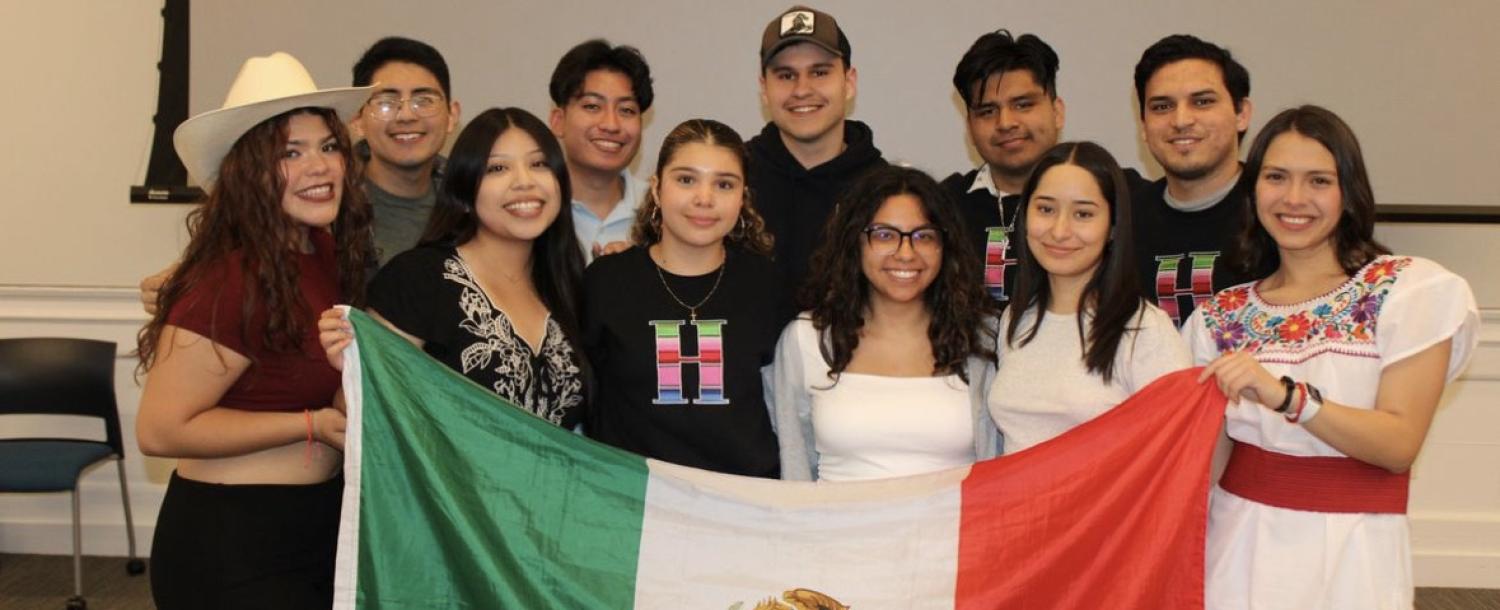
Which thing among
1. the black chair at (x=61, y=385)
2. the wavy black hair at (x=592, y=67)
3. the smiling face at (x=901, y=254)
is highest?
the wavy black hair at (x=592, y=67)

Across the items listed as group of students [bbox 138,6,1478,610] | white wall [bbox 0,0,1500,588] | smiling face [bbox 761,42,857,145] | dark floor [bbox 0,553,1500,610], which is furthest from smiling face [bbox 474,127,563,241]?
dark floor [bbox 0,553,1500,610]

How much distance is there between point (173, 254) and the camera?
5.45 meters

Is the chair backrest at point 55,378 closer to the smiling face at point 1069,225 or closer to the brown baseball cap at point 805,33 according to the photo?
the brown baseball cap at point 805,33

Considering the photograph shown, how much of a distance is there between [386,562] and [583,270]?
91cm

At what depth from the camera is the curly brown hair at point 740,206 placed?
10.2 ft

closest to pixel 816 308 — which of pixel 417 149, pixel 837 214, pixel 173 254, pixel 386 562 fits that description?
pixel 837 214

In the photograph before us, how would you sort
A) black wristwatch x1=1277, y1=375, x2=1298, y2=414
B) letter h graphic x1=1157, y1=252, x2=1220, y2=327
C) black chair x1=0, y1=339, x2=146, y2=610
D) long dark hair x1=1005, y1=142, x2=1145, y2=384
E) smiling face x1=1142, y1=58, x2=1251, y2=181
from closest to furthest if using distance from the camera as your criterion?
1. black wristwatch x1=1277, y1=375, x2=1298, y2=414
2. long dark hair x1=1005, y1=142, x2=1145, y2=384
3. letter h graphic x1=1157, y1=252, x2=1220, y2=327
4. smiling face x1=1142, y1=58, x2=1251, y2=181
5. black chair x1=0, y1=339, x2=146, y2=610

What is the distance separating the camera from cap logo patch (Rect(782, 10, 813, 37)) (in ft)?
12.5

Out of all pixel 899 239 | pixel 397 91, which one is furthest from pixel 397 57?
pixel 899 239

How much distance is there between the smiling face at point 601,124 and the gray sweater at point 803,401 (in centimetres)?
103

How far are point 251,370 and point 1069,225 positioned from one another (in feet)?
5.76

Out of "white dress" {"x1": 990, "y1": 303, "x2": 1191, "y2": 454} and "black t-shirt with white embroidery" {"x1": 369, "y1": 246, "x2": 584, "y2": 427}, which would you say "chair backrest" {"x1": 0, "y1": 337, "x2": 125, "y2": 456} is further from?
"white dress" {"x1": 990, "y1": 303, "x2": 1191, "y2": 454}

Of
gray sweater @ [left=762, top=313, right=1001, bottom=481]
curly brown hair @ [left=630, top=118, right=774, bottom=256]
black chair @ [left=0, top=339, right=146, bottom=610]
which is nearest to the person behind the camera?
gray sweater @ [left=762, top=313, right=1001, bottom=481]

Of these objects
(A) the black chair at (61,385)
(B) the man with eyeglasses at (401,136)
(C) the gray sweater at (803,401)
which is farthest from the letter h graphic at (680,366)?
(A) the black chair at (61,385)
